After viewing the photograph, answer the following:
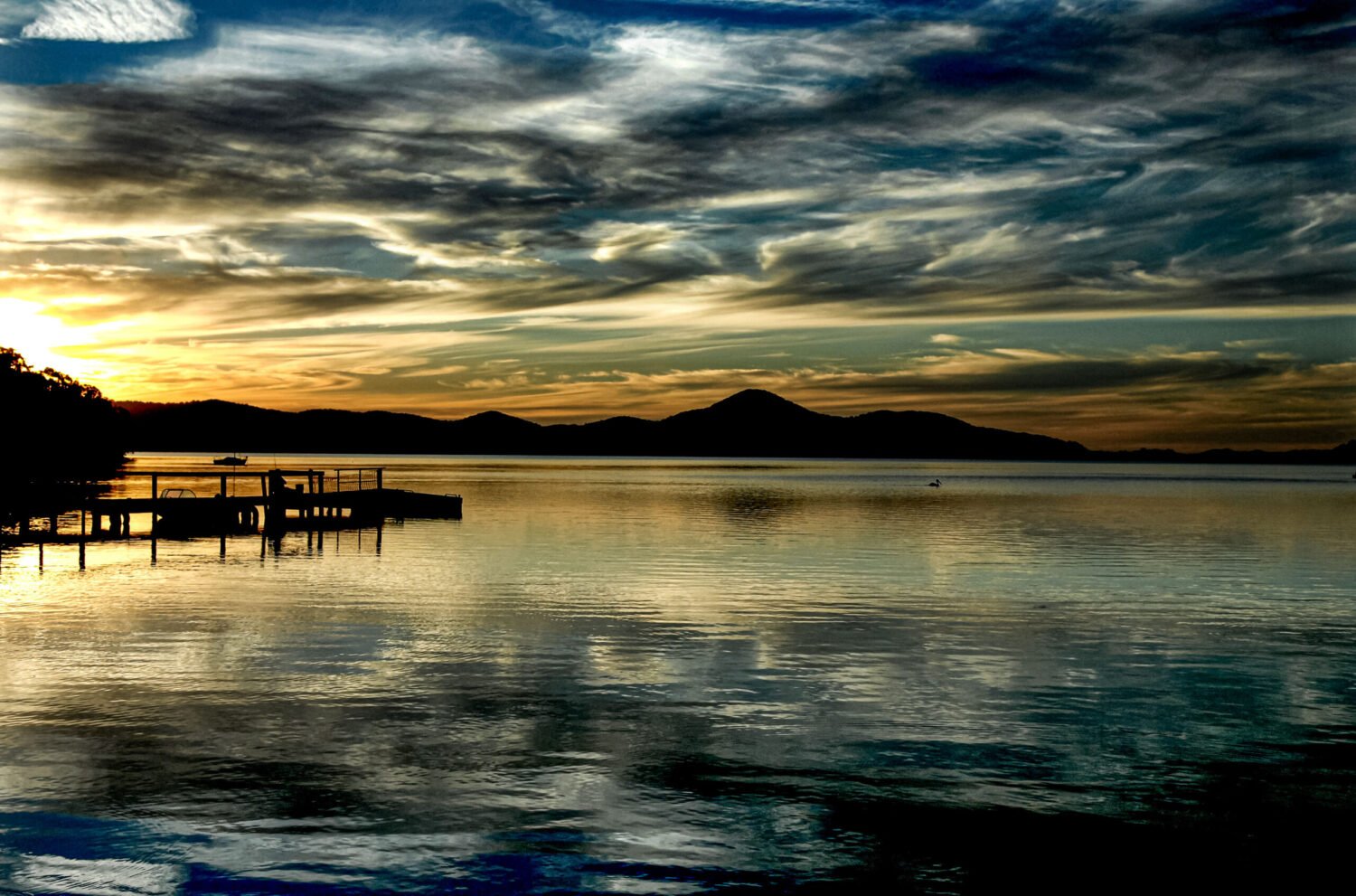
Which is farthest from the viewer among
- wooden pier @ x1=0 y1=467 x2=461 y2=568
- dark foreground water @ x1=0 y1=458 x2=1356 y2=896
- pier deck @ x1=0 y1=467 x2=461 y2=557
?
pier deck @ x1=0 y1=467 x2=461 y2=557

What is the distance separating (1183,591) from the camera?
36.1 metres

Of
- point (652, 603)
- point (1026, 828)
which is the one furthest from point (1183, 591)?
point (1026, 828)

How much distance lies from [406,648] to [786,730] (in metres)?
10.1

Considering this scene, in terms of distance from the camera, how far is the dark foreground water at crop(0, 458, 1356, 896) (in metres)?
11.3

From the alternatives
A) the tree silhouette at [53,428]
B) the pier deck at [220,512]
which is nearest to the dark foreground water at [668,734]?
the pier deck at [220,512]

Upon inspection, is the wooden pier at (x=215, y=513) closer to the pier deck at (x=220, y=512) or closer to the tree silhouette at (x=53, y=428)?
the pier deck at (x=220, y=512)

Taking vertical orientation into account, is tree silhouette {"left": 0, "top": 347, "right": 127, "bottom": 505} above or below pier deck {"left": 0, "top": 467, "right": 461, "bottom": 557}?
above

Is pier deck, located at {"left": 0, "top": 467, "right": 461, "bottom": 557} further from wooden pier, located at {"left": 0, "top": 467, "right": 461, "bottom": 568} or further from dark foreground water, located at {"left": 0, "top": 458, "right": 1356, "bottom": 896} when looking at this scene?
dark foreground water, located at {"left": 0, "top": 458, "right": 1356, "bottom": 896}

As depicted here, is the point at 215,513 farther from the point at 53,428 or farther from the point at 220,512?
the point at 53,428

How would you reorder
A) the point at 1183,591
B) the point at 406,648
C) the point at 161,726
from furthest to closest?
the point at 1183,591
the point at 406,648
the point at 161,726

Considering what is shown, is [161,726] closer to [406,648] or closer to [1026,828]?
[406,648]

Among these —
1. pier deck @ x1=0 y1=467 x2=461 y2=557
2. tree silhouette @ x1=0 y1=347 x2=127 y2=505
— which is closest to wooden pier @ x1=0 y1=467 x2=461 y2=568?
pier deck @ x1=0 y1=467 x2=461 y2=557

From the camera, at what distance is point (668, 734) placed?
16516mm

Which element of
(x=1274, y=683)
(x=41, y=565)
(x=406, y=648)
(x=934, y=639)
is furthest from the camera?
(x=41, y=565)
